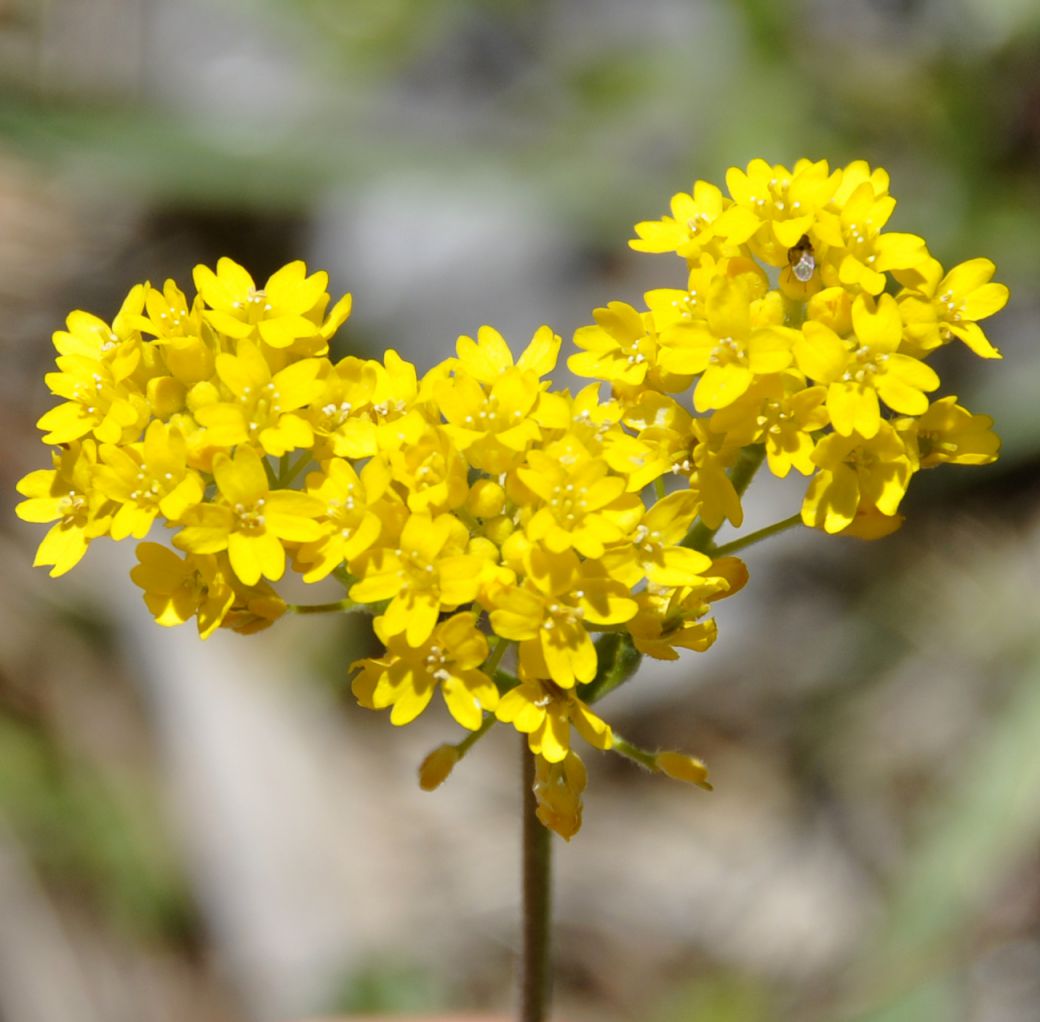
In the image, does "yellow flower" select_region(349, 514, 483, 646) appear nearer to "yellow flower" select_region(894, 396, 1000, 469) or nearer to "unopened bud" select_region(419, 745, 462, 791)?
"unopened bud" select_region(419, 745, 462, 791)

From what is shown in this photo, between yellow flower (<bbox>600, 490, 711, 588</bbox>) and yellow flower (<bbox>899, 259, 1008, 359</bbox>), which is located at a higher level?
yellow flower (<bbox>899, 259, 1008, 359</bbox>)

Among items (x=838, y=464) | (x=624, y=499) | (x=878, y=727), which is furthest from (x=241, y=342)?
(x=878, y=727)

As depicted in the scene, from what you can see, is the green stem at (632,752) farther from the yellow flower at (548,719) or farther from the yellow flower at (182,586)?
the yellow flower at (182,586)

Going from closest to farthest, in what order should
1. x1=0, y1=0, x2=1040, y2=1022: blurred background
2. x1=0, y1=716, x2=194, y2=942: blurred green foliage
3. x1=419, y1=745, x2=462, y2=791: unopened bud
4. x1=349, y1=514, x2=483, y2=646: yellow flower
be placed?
x1=349, y1=514, x2=483, y2=646: yellow flower, x1=419, y1=745, x2=462, y2=791: unopened bud, x1=0, y1=0, x2=1040, y2=1022: blurred background, x1=0, y1=716, x2=194, y2=942: blurred green foliage

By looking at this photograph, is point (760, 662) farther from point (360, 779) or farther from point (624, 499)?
point (624, 499)

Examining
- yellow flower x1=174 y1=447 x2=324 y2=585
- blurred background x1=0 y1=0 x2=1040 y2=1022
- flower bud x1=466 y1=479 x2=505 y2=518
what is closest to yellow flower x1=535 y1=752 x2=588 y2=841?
flower bud x1=466 y1=479 x2=505 y2=518
